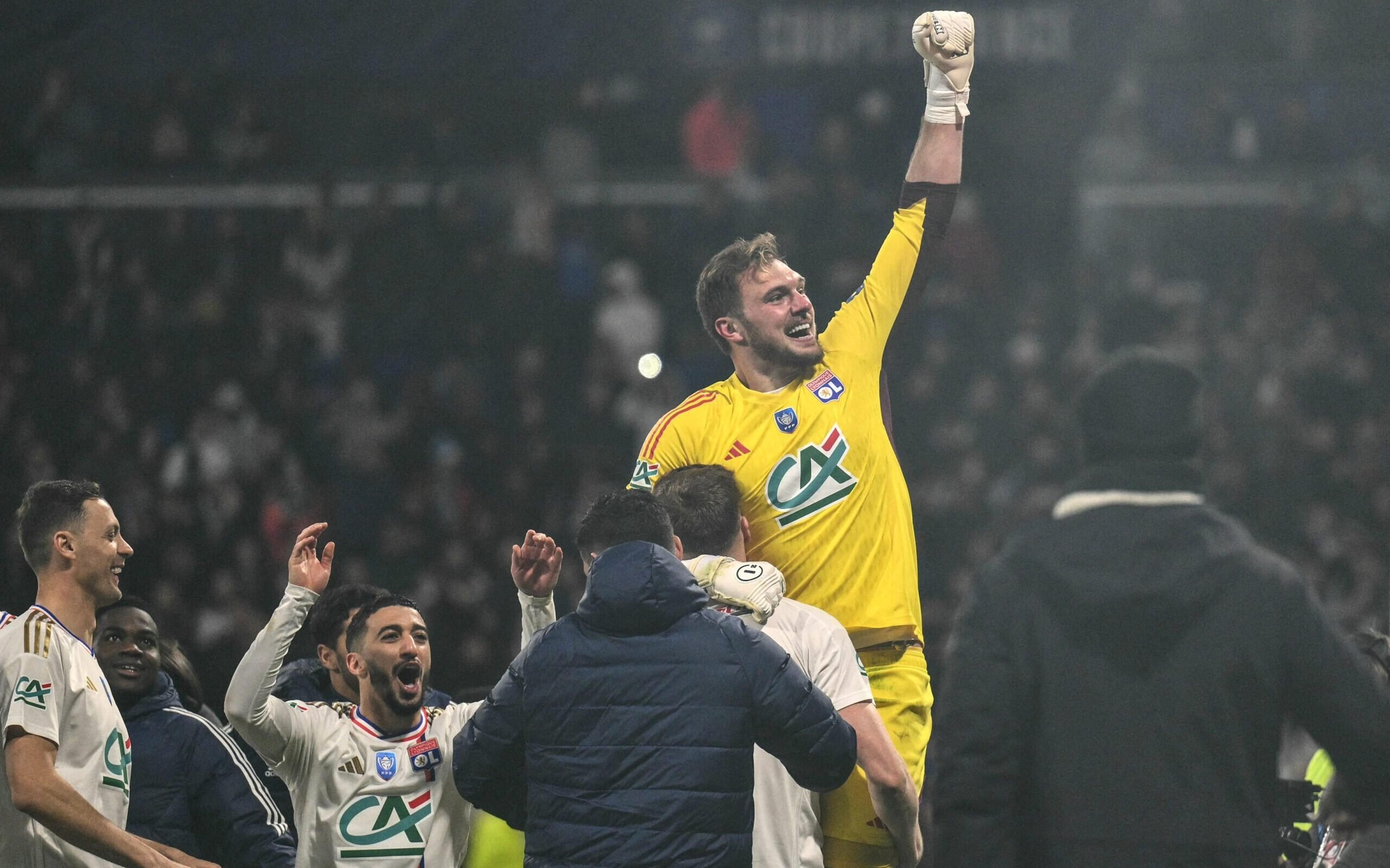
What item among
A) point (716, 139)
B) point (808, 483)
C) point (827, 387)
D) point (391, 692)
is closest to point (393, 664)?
point (391, 692)

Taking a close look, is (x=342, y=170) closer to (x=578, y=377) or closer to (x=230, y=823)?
(x=578, y=377)

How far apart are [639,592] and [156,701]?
8.01ft

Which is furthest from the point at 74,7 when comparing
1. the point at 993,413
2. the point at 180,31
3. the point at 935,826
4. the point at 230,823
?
the point at 935,826

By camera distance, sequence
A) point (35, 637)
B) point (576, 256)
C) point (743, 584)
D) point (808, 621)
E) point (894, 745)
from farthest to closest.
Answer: point (576, 256) → point (894, 745) → point (35, 637) → point (808, 621) → point (743, 584)

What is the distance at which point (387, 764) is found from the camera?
522cm

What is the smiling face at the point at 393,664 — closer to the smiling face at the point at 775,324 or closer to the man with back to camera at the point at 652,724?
the man with back to camera at the point at 652,724

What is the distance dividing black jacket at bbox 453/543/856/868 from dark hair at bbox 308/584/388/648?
1.58 metres

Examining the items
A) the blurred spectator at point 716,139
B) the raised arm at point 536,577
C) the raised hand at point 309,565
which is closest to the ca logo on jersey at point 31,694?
the raised hand at point 309,565

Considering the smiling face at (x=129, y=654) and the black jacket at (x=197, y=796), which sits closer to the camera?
the black jacket at (x=197, y=796)

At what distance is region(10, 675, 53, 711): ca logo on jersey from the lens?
4957mm

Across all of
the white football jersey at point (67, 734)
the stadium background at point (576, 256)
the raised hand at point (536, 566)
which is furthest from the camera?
the stadium background at point (576, 256)

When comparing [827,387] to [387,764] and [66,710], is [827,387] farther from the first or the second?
[66,710]

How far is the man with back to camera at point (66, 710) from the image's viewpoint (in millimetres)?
4820

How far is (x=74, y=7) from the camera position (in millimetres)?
15242
